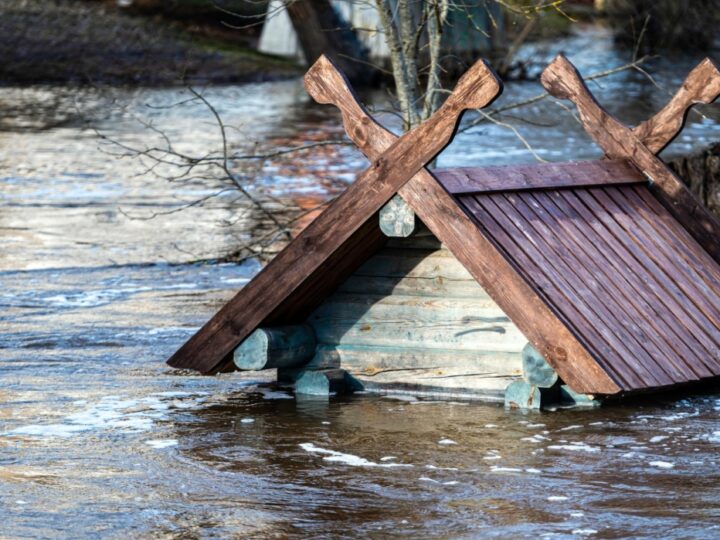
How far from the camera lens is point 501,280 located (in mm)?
6371

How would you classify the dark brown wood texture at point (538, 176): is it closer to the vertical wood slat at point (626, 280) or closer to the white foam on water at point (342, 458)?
the vertical wood slat at point (626, 280)

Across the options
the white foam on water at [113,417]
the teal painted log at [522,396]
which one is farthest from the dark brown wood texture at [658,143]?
the white foam on water at [113,417]

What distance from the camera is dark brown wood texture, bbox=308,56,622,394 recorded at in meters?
6.23

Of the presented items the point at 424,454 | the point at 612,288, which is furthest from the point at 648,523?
the point at 612,288

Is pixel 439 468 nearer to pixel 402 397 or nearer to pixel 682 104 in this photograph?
pixel 402 397

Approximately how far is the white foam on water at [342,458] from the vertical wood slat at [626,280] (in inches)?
60.3

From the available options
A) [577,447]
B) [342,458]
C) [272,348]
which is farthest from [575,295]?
[272,348]

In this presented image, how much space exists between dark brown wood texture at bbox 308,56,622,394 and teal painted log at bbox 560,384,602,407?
1.87 ft

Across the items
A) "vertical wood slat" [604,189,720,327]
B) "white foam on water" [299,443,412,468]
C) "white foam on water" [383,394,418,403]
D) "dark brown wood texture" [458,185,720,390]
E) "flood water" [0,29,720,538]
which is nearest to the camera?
"flood water" [0,29,720,538]

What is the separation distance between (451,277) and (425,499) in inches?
71.2

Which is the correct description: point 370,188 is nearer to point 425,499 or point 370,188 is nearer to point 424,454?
point 424,454

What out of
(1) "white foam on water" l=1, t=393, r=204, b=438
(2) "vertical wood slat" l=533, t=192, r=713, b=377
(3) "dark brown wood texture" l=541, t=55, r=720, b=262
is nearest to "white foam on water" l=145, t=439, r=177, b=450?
(1) "white foam on water" l=1, t=393, r=204, b=438

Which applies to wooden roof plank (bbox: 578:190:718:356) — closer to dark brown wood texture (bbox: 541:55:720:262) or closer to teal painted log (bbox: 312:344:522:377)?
dark brown wood texture (bbox: 541:55:720:262)

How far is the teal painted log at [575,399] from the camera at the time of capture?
682 centimetres
